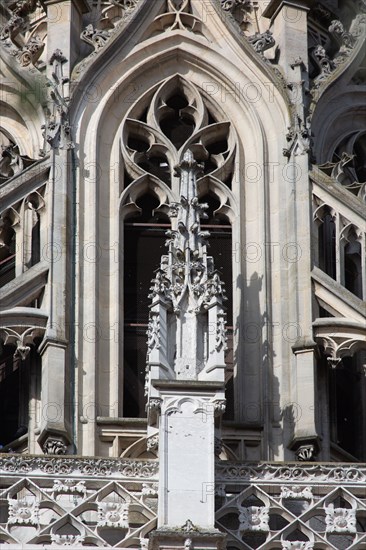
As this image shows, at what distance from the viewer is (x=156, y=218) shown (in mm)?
35031

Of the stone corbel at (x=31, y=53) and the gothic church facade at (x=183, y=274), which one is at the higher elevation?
the stone corbel at (x=31, y=53)

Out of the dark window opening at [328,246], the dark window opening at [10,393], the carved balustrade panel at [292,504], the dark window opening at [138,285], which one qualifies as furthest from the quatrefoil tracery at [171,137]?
the carved balustrade panel at [292,504]

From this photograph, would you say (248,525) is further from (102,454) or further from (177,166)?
(177,166)

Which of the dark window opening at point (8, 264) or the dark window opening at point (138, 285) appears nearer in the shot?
the dark window opening at point (138, 285)

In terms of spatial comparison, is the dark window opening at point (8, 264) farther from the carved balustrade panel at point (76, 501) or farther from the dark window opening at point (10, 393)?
the carved balustrade panel at point (76, 501)

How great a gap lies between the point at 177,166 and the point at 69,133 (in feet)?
4.12

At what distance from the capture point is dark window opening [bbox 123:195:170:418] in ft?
111

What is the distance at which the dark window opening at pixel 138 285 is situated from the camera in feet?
111

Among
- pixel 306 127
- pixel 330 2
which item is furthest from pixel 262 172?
pixel 330 2

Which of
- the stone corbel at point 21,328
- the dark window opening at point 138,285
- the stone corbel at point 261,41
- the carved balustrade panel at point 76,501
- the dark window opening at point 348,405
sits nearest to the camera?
the carved balustrade panel at point 76,501

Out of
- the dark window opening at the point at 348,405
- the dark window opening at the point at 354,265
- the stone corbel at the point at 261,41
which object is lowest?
the dark window opening at the point at 348,405

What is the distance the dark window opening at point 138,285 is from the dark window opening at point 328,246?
169 cm

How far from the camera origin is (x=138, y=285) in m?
34.6

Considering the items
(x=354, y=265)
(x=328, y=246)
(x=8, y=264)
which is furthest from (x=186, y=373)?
(x=8, y=264)
